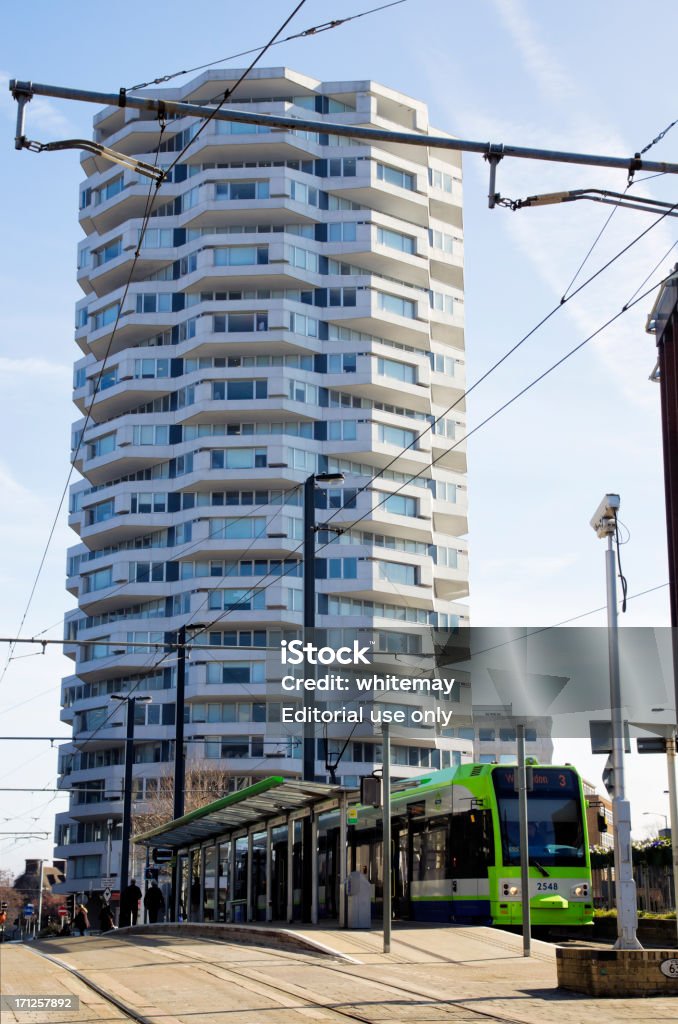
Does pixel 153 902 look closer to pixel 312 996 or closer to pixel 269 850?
pixel 269 850

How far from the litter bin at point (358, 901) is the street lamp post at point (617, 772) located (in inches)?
261

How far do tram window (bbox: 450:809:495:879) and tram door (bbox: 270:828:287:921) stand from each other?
14.2 ft

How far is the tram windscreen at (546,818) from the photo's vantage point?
26.2m

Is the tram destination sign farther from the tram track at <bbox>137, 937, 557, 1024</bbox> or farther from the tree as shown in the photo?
the tree

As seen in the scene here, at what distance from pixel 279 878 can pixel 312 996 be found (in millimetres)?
16732

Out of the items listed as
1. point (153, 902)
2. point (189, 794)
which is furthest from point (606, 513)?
point (189, 794)

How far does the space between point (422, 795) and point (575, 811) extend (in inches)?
151

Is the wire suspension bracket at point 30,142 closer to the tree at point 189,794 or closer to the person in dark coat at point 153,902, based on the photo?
the person in dark coat at point 153,902

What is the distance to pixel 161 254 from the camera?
9419 cm

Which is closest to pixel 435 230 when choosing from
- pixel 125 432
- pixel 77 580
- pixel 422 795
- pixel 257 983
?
pixel 125 432

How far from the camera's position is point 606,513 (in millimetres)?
19875

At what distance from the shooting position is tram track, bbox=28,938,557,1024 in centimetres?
1285

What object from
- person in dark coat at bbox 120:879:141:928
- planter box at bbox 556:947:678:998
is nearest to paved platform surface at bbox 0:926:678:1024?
planter box at bbox 556:947:678:998

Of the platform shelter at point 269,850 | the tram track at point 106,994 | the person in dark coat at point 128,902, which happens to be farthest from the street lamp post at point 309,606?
the person in dark coat at point 128,902
